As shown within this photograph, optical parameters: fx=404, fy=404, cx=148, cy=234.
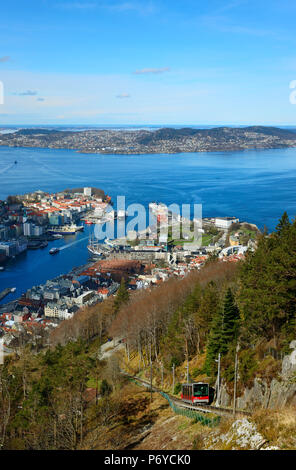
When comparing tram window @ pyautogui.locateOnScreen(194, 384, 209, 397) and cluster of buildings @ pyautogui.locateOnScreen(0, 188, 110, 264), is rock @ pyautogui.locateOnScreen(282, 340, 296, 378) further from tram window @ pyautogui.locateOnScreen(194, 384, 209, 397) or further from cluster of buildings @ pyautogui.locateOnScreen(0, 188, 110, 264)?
cluster of buildings @ pyautogui.locateOnScreen(0, 188, 110, 264)

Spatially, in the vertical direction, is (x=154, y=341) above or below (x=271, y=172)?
below

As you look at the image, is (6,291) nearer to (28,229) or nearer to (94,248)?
(94,248)

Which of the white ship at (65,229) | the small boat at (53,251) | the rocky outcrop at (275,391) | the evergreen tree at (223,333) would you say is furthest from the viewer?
the white ship at (65,229)

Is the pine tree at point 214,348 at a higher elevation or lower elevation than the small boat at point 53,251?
higher

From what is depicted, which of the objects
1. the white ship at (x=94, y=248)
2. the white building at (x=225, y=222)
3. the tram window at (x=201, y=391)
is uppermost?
the tram window at (x=201, y=391)

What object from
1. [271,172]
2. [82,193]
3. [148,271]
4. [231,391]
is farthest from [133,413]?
[271,172]

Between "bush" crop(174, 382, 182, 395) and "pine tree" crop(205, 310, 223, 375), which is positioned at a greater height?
"pine tree" crop(205, 310, 223, 375)

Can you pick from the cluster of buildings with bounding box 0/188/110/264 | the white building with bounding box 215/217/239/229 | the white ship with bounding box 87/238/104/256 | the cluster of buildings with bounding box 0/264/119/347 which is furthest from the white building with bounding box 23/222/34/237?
the white building with bounding box 215/217/239/229

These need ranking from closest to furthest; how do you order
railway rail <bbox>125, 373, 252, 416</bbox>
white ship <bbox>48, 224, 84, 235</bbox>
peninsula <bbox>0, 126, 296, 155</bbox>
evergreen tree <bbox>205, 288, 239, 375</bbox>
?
railway rail <bbox>125, 373, 252, 416</bbox> < evergreen tree <bbox>205, 288, 239, 375</bbox> < white ship <bbox>48, 224, 84, 235</bbox> < peninsula <bbox>0, 126, 296, 155</bbox>

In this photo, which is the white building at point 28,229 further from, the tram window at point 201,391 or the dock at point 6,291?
the tram window at point 201,391

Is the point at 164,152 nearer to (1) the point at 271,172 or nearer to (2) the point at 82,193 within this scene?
(1) the point at 271,172

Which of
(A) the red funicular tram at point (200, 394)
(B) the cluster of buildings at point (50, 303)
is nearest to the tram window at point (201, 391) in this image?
(A) the red funicular tram at point (200, 394)
